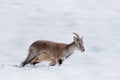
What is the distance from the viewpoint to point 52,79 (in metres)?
14.0

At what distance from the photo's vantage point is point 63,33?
26.0 metres

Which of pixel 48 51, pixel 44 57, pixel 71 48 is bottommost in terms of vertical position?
pixel 44 57

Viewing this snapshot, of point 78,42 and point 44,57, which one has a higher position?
point 78,42

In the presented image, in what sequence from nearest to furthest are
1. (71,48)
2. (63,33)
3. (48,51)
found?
(48,51) → (71,48) → (63,33)

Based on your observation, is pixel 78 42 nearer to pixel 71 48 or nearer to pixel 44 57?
pixel 71 48

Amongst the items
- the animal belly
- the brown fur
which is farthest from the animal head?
the animal belly

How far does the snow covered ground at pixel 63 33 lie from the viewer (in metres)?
15.1

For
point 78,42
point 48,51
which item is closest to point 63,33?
point 78,42

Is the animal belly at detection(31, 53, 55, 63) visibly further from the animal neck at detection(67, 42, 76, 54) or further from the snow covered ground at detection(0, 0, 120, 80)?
the animal neck at detection(67, 42, 76, 54)

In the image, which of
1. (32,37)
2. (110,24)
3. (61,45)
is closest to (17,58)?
(61,45)

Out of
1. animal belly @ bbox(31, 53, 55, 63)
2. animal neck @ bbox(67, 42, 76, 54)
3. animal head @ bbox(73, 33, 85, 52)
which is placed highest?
animal head @ bbox(73, 33, 85, 52)

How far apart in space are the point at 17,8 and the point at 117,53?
38.1ft

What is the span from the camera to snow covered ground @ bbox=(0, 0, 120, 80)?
15125 millimetres

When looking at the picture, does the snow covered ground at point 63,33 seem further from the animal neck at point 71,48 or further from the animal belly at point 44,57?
the animal neck at point 71,48
